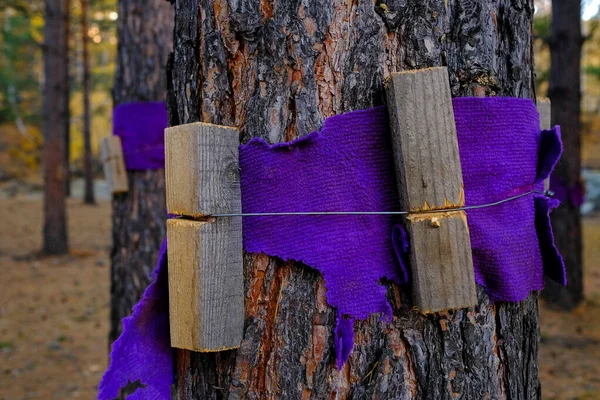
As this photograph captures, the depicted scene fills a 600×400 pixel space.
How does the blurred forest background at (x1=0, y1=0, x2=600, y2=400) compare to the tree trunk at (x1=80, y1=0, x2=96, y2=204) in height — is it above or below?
below

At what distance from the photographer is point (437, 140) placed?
1144 mm

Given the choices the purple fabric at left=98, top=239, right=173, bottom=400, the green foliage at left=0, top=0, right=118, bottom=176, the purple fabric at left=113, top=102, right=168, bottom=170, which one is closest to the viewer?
the purple fabric at left=98, top=239, right=173, bottom=400

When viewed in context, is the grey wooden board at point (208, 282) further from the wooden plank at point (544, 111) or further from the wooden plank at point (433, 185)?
the wooden plank at point (544, 111)

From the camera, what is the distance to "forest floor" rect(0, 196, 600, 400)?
4867mm

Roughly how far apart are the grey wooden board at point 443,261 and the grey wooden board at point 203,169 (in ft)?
1.29

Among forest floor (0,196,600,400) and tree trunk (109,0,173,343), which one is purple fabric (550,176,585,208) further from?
tree trunk (109,0,173,343)

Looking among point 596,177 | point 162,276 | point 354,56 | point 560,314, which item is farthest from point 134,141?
point 596,177

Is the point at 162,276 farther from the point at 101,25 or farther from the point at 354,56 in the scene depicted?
the point at 101,25

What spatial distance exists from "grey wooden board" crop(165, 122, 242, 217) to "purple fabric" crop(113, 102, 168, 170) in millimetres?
2256

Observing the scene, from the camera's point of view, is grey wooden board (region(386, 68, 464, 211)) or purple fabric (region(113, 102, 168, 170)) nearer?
grey wooden board (region(386, 68, 464, 211))

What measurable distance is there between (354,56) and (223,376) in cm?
76

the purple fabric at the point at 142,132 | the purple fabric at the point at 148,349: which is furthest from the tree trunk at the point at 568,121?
the purple fabric at the point at 148,349

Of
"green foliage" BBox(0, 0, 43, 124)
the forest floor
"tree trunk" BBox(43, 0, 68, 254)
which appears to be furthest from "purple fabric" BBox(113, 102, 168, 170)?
"green foliage" BBox(0, 0, 43, 124)

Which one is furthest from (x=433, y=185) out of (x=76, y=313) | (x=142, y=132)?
(x=76, y=313)
